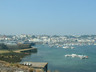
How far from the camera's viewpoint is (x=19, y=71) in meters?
2.82

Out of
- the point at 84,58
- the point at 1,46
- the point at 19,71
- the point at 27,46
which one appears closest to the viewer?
the point at 19,71

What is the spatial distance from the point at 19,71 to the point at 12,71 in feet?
0.45

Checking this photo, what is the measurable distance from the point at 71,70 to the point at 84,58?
7.00m

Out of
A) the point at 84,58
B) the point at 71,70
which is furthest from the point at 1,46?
the point at 71,70

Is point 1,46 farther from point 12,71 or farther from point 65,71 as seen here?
point 12,71

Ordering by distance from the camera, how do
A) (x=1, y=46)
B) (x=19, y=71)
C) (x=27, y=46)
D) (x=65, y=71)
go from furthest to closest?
(x=27, y=46) → (x=1, y=46) → (x=65, y=71) → (x=19, y=71)

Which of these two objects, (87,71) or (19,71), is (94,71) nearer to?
(87,71)

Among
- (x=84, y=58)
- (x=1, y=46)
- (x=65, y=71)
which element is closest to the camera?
(x=65, y=71)

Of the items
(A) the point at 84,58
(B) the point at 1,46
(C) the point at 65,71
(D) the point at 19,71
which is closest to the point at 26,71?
(D) the point at 19,71

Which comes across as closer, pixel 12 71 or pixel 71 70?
pixel 12 71

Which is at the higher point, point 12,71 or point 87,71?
point 12,71

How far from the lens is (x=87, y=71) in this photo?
33.7ft

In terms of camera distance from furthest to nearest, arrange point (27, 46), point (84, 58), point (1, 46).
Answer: point (27, 46)
point (1, 46)
point (84, 58)

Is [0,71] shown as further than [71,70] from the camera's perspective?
No
